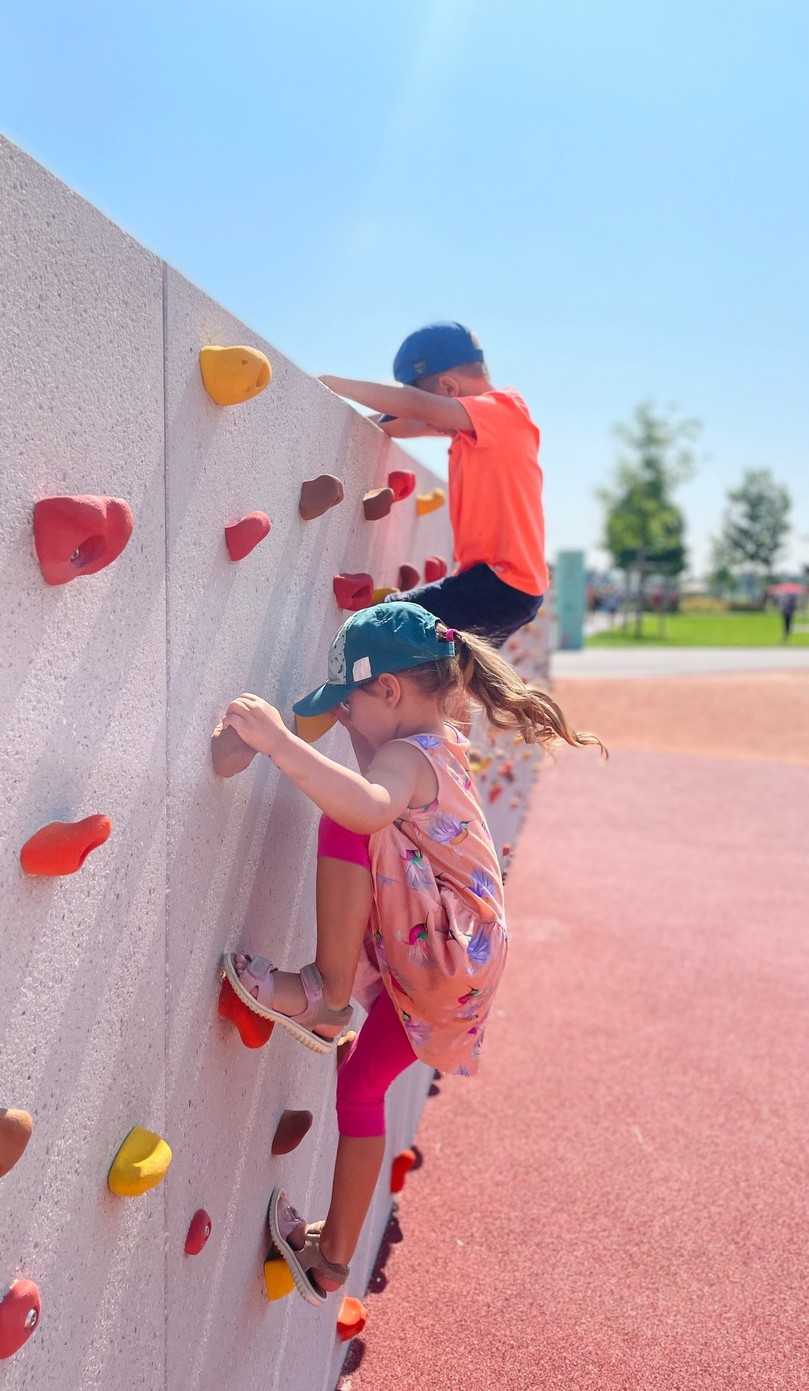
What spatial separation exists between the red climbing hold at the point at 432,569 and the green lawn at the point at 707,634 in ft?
111

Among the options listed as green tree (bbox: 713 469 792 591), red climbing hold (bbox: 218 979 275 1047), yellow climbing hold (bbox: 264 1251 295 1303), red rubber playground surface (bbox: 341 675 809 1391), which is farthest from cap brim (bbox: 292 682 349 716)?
green tree (bbox: 713 469 792 591)

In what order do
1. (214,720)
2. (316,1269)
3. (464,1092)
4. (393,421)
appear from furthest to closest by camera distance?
(464,1092) < (393,421) < (316,1269) < (214,720)

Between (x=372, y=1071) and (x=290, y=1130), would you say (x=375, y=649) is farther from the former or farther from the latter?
(x=290, y=1130)

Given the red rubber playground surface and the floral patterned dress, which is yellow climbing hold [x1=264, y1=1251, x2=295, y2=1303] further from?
the red rubber playground surface

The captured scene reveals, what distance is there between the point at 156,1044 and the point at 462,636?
1.06 meters

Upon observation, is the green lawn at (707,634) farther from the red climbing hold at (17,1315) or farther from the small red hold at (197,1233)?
the red climbing hold at (17,1315)

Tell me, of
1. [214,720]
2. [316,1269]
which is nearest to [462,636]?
[214,720]

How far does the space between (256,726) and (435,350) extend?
5.79 ft

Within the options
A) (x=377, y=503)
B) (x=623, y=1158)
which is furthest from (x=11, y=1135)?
(x=623, y=1158)

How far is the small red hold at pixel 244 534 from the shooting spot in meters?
1.90

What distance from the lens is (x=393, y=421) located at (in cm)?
312

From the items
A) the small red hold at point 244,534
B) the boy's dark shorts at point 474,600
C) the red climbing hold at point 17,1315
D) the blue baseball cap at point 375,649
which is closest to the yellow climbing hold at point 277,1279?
the red climbing hold at point 17,1315

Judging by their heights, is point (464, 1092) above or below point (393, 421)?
below

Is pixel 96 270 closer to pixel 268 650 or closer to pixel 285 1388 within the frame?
pixel 268 650
